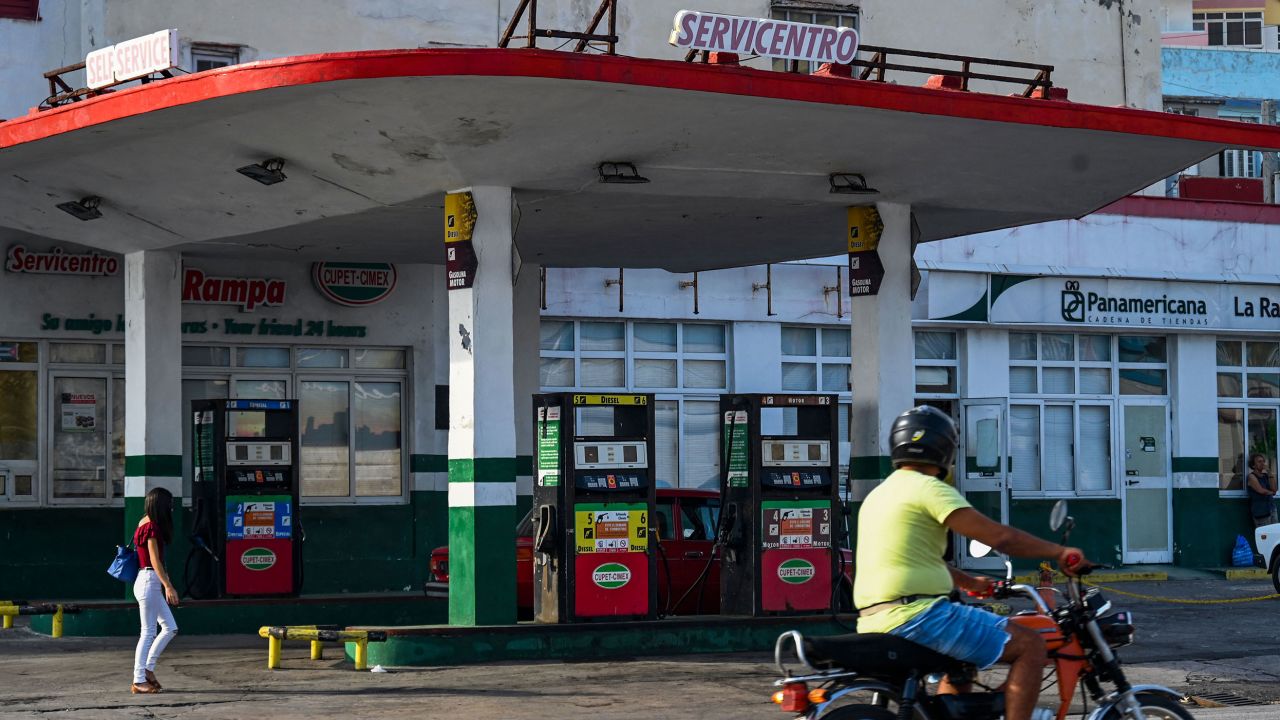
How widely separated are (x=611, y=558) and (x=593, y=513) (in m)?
0.43

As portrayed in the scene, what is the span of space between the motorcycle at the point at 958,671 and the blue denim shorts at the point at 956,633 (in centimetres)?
5

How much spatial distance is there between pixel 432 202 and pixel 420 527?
23.0 ft

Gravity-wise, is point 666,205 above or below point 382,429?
above

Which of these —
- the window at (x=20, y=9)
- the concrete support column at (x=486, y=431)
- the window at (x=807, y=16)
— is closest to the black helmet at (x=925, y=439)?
the concrete support column at (x=486, y=431)

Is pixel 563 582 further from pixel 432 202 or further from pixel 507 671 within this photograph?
pixel 432 202

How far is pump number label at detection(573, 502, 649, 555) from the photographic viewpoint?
14141 millimetres

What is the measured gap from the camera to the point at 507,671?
1321cm

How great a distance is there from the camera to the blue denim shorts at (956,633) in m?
6.47

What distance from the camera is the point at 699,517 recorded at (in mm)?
15680

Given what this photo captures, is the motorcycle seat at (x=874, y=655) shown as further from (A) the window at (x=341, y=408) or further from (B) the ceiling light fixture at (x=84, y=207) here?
(A) the window at (x=341, y=408)

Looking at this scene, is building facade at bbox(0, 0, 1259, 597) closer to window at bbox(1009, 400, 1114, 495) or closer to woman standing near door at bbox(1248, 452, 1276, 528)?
window at bbox(1009, 400, 1114, 495)

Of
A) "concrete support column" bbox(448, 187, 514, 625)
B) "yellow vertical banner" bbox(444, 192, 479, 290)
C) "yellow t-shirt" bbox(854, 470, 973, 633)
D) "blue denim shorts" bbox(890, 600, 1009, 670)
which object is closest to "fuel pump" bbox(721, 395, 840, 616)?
"concrete support column" bbox(448, 187, 514, 625)

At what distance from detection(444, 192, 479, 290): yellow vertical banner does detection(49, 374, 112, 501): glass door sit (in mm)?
7260

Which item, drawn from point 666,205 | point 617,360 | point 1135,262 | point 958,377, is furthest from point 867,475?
point 1135,262
